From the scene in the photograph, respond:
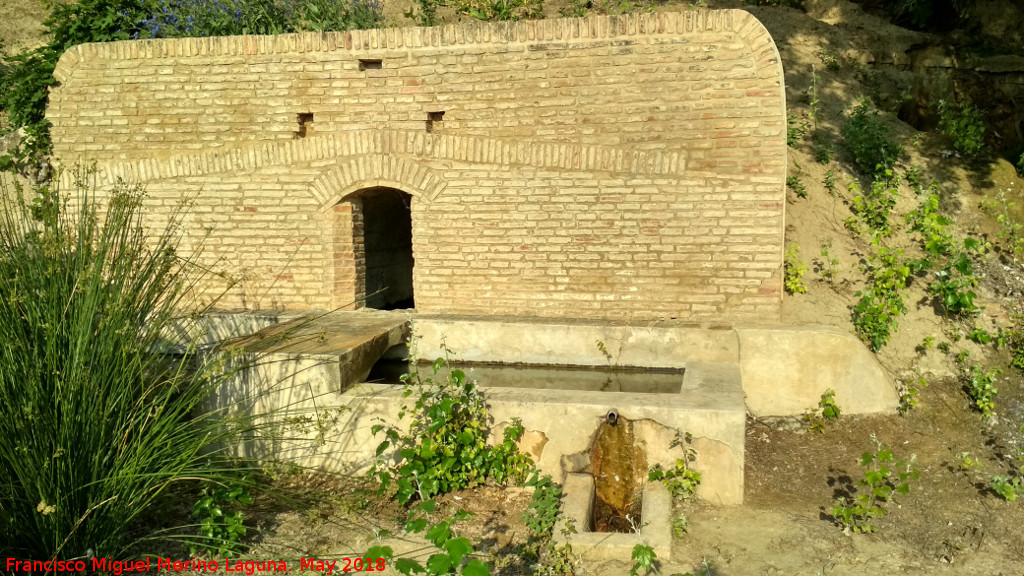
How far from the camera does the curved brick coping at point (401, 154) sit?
5.93 meters

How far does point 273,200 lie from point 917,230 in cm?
552

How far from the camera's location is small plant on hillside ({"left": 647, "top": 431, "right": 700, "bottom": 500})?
161 inches

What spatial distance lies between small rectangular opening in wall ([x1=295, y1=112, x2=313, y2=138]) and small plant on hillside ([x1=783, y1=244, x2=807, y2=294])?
4.12m

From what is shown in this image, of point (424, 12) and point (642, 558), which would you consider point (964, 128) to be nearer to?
point (424, 12)

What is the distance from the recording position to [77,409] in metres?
3.04

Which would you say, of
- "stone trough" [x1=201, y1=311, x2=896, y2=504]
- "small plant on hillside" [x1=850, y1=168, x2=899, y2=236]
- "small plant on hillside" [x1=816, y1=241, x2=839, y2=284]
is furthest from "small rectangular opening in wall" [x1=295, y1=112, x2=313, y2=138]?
"small plant on hillside" [x1=850, y1=168, x2=899, y2=236]

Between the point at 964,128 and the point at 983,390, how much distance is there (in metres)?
3.44

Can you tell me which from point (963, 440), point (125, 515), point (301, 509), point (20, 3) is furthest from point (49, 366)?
point (20, 3)

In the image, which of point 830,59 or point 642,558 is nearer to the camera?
point 642,558

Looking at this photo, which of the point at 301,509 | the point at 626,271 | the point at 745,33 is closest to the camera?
the point at 301,509

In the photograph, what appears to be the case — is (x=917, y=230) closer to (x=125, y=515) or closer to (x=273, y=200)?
(x=273, y=200)

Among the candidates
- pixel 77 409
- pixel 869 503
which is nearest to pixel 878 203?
pixel 869 503

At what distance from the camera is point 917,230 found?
6.58 m

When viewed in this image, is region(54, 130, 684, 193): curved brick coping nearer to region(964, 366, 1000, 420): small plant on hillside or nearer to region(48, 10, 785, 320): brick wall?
region(48, 10, 785, 320): brick wall
